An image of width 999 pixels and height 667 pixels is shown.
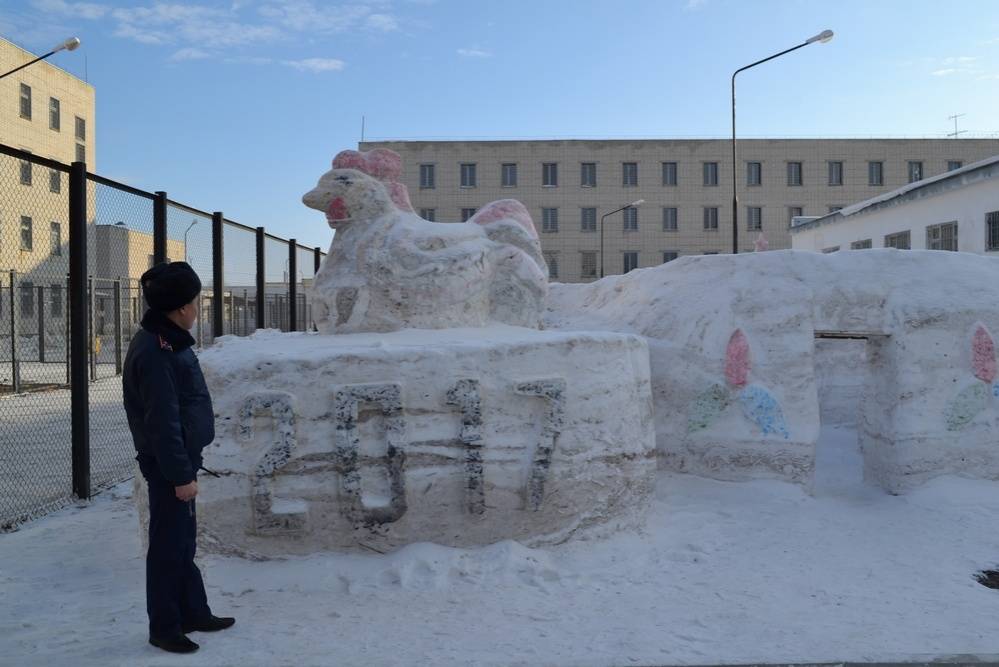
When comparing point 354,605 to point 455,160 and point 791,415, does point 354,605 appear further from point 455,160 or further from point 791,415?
point 455,160

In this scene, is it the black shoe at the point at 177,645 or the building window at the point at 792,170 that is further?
the building window at the point at 792,170

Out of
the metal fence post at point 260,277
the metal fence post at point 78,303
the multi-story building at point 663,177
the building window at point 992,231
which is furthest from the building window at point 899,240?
the metal fence post at point 78,303

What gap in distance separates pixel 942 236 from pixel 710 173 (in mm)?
17591

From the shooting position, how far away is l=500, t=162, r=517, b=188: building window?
32.4 meters

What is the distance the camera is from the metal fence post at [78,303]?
5602mm

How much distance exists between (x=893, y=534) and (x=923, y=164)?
3205 centimetres

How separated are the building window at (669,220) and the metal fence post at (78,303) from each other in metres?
29.3

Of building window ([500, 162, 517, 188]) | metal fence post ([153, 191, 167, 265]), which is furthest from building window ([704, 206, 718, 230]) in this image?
metal fence post ([153, 191, 167, 265])

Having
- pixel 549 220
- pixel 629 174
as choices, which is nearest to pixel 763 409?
pixel 549 220

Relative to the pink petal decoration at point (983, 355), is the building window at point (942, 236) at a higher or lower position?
higher

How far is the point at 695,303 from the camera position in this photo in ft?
21.5

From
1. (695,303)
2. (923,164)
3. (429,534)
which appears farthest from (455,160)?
(429,534)

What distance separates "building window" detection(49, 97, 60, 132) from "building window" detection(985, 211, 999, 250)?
27801 millimetres

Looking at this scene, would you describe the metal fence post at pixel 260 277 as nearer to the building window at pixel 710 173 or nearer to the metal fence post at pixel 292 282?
the metal fence post at pixel 292 282
